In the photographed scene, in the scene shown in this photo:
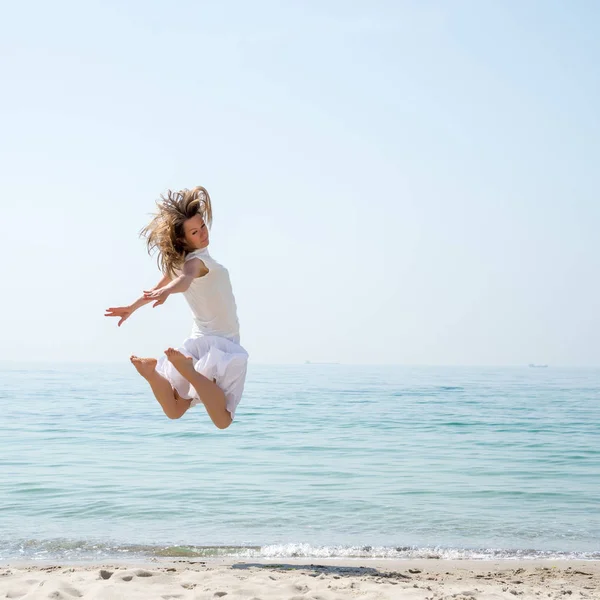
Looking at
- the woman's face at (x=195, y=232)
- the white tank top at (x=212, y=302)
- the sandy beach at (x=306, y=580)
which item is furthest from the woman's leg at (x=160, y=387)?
the sandy beach at (x=306, y=580)

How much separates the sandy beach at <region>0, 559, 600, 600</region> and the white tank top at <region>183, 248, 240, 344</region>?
168 centimetres

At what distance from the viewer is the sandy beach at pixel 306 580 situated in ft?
16.7

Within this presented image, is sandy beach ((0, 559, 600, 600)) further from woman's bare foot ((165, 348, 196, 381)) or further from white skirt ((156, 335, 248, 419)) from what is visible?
woman's bare foot ((165, 348, 196, 381))

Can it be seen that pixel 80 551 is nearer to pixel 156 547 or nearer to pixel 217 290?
pixel 156 547

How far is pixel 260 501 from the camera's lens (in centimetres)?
923

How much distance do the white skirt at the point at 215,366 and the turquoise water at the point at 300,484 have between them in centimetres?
212

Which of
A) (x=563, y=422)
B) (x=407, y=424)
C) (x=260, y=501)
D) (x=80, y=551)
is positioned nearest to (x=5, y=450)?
(x=260, y=501)

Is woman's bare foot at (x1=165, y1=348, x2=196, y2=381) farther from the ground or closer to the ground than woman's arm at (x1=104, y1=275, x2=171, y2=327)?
closer to the ground

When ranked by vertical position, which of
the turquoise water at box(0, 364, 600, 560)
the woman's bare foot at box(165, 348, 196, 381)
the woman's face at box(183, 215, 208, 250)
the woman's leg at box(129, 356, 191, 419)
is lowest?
the turquoise water at box(0, 364, 600, 560)

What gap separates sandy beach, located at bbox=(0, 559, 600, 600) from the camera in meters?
5.09

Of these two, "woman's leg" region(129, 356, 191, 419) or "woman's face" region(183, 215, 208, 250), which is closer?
"woman's face" region(183, 215, 208, 250)

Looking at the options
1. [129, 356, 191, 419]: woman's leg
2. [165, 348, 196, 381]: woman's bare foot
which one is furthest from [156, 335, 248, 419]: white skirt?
[165, 348, 196, 381]: woman's bare foot

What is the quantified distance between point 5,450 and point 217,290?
9.32 metres

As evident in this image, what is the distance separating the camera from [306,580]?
564cm
